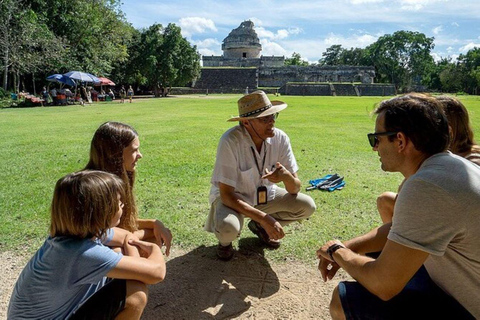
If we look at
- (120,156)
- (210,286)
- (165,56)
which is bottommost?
(210,286)

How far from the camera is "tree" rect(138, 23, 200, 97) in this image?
37.0 m

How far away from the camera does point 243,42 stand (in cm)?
5806

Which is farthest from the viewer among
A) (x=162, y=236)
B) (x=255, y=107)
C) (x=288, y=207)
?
(x=288, y=207)

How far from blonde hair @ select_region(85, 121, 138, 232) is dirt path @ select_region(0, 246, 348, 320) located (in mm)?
678

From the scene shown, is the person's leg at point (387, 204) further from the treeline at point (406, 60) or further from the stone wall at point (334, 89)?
the treeline at point (406, 60)

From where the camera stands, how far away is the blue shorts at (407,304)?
1.76 meters

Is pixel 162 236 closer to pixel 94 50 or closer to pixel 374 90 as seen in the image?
pixel 94 50

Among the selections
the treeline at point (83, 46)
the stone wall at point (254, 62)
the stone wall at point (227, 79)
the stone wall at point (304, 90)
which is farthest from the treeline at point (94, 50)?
the stone wall at point (254, 62)

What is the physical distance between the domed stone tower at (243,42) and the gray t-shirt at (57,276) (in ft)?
195

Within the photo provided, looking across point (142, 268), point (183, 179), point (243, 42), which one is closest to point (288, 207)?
point (142, 268)

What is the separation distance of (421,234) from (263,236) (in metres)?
2.26

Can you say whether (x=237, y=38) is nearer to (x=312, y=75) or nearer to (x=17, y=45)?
(x=312, y=75)

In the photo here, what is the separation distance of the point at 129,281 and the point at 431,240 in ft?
4.97

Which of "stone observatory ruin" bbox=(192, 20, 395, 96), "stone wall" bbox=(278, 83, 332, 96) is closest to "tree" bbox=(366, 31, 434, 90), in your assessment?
"stone observatory ruin" bbox=(192, 20, 395, 96)
